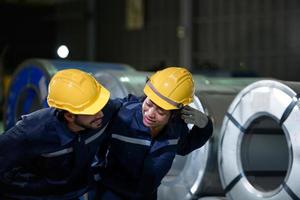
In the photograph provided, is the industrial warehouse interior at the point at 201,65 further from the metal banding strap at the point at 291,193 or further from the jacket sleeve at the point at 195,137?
the jacket sleeve at the point at 195,137

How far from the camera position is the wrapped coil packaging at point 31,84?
479cm

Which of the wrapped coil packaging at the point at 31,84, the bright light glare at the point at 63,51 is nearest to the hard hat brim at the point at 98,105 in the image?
the wrapped coil packaging at the point at 31,84

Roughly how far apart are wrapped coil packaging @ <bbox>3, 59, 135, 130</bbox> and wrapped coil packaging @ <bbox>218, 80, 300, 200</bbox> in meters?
1.85

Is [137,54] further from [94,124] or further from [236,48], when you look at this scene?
[94,124]

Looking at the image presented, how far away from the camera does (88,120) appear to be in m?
2.30

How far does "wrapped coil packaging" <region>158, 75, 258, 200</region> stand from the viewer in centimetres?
341

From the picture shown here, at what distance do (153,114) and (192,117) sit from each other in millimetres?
234


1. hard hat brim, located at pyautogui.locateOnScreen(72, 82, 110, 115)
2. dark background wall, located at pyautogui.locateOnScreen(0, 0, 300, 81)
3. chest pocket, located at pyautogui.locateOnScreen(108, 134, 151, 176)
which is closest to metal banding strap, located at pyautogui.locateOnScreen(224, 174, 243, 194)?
chest pocket, located at pyautogui.locateOnScreen(108, 134, 151, 176)

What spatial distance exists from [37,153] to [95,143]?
0.26 meters

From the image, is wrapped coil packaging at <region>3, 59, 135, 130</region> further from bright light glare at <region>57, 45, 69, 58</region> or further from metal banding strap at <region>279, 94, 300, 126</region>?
metal banding strap at <region>279, 94, 300, 126</region>

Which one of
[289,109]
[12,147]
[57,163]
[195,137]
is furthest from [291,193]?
[12,147]

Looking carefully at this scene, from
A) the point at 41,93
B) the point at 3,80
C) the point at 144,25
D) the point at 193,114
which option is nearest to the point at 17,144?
the point at 193,114

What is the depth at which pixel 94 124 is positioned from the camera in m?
2.32

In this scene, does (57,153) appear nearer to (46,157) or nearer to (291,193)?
(46,157)
